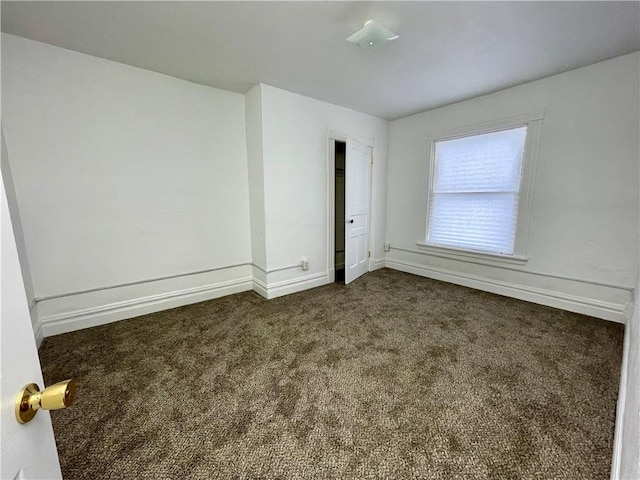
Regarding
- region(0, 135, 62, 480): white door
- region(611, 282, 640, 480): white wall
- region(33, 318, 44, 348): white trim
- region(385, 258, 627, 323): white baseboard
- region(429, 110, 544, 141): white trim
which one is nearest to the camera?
region(0, 135, 62, 480): white door

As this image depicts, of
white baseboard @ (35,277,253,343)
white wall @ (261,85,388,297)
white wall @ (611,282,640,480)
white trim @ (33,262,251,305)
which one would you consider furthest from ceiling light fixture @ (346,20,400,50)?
white baseboard @ (35,277,253,343)

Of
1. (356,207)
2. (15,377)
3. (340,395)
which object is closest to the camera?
(15,377)

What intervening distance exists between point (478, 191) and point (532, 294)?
1372 mm

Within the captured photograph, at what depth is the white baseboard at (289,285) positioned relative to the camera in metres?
3.27

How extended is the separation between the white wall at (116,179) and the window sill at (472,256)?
281 cm

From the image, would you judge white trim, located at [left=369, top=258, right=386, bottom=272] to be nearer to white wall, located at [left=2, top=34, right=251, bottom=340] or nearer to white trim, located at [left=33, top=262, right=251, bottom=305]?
white trim, located at [left=33, top=262, right=251, bottom=305]

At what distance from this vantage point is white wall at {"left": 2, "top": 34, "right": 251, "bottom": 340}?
7.27ft

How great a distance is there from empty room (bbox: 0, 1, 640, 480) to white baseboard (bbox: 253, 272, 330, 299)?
0.03 m

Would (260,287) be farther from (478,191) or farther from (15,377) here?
(478,191)

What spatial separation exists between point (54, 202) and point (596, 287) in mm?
5193

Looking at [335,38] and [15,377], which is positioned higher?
[335,38]

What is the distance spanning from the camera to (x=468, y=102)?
134 inches

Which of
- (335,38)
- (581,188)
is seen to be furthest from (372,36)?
(581,188)

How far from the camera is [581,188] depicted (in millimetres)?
2715
